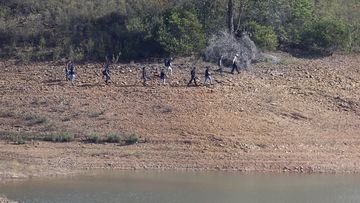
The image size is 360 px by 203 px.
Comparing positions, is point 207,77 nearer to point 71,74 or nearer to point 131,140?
point 131,140

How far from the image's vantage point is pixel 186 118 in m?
36.2

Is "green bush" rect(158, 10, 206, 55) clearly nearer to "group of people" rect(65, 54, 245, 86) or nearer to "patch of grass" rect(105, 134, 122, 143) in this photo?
"group of people" rect(65, 54, 245, 86)

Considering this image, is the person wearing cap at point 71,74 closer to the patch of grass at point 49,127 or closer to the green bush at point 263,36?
the patch of grass at point 49,127

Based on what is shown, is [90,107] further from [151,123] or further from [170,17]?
[170,17]

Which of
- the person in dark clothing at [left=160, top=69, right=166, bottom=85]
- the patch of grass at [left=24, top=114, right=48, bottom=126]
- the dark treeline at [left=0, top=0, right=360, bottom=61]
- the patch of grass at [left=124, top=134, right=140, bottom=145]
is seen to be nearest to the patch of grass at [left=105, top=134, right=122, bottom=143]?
the patch of grass at [left=124, top=134, right=140, bottom=145]

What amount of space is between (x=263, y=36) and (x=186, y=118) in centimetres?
817

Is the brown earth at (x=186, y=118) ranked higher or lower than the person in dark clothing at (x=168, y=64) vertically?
lower

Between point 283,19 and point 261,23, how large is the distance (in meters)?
1.27

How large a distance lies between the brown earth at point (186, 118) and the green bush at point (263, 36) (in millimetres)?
1198

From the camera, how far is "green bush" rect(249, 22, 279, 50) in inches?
1665

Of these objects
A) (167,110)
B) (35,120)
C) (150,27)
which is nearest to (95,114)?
(35,120)

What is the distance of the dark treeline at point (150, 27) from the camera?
41.5 metres

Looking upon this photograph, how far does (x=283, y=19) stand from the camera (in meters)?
44.0

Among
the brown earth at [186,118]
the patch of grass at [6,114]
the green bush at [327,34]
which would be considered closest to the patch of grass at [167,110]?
the brown earth at [186,118]
